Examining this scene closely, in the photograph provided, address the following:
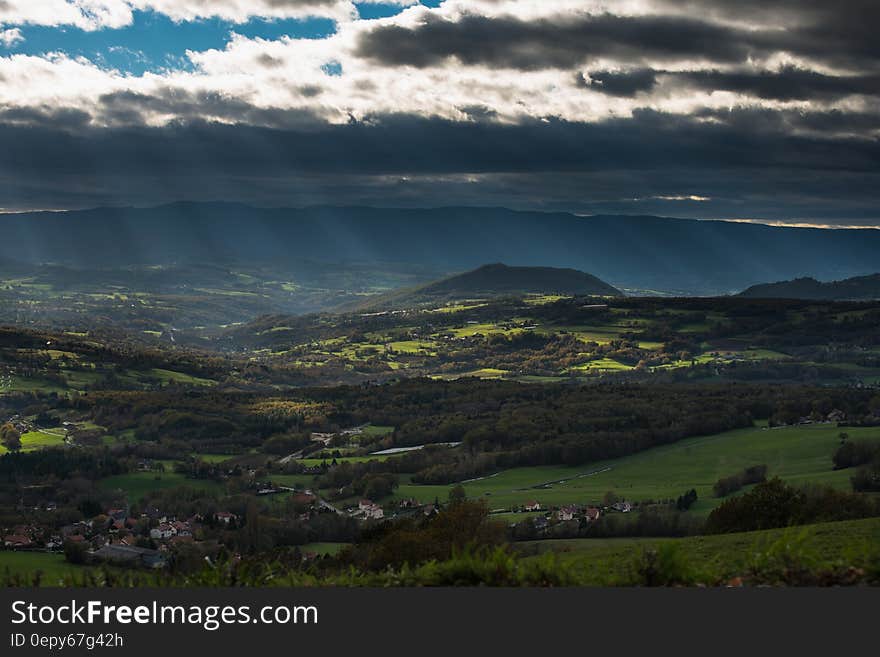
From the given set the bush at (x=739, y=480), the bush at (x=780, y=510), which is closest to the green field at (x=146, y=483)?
the bush at (x=739, y=480)

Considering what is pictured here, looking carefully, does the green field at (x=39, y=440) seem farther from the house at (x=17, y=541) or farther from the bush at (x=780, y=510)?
→ the bush at (x=780, y=510)

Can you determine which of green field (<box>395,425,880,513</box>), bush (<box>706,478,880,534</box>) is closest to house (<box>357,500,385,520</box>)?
green field (<box>395,425,880,513</box>)

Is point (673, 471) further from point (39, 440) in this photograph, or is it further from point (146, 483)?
point (39, 440)

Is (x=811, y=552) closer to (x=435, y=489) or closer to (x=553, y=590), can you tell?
(x=553, y=590)

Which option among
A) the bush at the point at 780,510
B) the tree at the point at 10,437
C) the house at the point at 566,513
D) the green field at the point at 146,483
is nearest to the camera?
the bush at the point at 780,510

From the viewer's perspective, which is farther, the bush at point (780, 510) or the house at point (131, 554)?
the house at point (131, 554)

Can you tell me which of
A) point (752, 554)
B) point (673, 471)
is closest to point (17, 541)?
point (752, 554)
